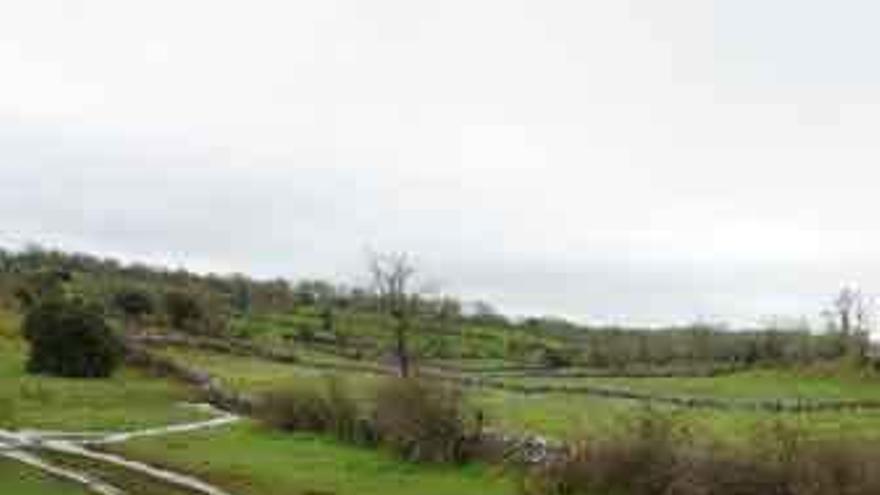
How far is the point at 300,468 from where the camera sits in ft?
179

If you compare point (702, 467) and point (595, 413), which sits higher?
point (595, 413)

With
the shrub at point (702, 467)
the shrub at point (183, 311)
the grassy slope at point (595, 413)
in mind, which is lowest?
the shrub at point (702, 467)

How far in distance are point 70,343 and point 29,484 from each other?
39799 millimetres

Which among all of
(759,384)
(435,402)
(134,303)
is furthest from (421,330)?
(435,402)

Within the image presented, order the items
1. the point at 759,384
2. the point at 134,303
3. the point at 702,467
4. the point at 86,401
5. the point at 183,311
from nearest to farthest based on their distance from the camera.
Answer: the point at 702,467 < the point at 86,401 < the point at 759,384 < the point at 183,311 < the point at 134,303

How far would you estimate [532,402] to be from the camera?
79625mm

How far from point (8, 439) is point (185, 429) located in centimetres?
862

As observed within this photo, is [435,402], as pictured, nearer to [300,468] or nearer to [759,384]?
[300,468]

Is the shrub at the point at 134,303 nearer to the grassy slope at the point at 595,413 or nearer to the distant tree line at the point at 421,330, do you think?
the distant tree line at the point at 421,330

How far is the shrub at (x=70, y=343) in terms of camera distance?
8844 cm

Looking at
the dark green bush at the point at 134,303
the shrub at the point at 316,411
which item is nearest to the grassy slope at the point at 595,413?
the shrub at the point at 316,411

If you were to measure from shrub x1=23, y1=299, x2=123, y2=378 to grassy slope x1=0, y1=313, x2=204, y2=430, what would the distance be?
124 cm

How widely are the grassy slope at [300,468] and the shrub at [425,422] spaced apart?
81cm

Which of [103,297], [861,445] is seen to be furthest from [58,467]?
[103,297]
